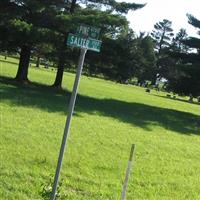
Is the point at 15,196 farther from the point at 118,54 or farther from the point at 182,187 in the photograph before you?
the point at 118,54

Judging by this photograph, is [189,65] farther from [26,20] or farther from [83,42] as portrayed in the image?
[83,42]

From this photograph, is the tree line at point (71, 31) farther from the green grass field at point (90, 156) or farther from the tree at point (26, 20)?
the green grass field at point (90, 156)

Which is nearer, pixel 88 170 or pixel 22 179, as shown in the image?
pixel 22 179

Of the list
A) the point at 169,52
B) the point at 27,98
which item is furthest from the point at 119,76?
the point at 27,98

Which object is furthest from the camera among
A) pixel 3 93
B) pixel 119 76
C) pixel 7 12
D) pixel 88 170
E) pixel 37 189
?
pixel 119 76

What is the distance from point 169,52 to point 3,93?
573 inches

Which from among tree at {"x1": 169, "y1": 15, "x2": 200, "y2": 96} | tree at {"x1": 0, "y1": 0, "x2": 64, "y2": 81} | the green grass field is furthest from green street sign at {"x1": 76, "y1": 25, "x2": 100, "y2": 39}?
tree at {"x1": 169, "y1": 15, "x2": 200, "y2": 96}

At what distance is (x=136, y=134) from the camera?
16.4 metres

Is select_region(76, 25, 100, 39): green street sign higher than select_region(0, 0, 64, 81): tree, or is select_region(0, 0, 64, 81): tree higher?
select_region(0, 0, 64, 81): tree

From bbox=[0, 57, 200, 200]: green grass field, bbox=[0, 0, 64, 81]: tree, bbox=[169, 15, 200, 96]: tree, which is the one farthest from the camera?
bbox=[169, 15, 200, 96]: tree

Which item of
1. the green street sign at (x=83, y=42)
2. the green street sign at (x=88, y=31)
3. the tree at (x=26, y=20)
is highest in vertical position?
the tree at (x=26, y=20)

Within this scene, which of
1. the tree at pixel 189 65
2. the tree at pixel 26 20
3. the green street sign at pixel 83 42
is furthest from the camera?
the tree at pixel 189 65

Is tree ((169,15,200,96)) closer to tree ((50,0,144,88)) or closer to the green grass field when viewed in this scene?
tree ((50,0,144,88))

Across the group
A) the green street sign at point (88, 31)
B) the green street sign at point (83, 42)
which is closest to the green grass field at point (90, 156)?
the green street sign at point (83, 42)
